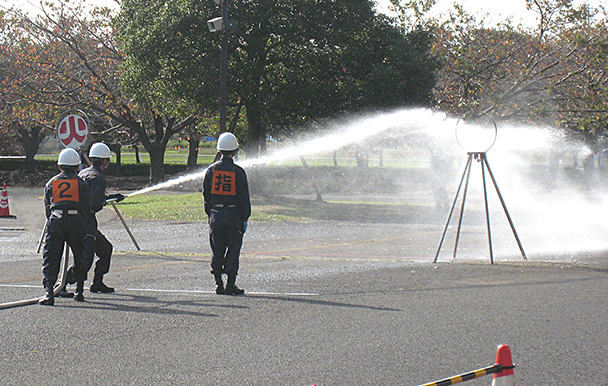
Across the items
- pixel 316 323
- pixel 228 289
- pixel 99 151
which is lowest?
pixel 316 323

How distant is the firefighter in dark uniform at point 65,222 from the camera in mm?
7062

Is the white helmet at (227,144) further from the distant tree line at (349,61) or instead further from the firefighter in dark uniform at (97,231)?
the distant tree line at (349,61)

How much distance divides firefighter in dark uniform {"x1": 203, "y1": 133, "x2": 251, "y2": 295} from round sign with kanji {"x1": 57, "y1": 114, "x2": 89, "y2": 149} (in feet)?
20.0

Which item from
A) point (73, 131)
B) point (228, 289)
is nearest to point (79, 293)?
point (228, 289)

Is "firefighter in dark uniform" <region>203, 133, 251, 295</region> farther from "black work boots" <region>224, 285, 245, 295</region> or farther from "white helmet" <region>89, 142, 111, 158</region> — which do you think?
"white helmet" <region>89, 142, 111, 158</region>

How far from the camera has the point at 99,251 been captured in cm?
787

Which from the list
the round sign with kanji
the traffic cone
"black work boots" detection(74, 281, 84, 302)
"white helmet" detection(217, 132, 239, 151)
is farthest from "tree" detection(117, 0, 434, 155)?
the traffic cone

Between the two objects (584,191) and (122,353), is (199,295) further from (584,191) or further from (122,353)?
(584,191)

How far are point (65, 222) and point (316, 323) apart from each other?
2998 millimetres

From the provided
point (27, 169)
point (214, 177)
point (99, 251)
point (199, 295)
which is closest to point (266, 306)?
point (199, 295)

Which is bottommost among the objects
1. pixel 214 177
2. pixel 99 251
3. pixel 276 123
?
pixel 99 251

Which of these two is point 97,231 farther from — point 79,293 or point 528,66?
point 528,66

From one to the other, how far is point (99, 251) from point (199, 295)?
1.39m

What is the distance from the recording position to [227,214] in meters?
7.55
